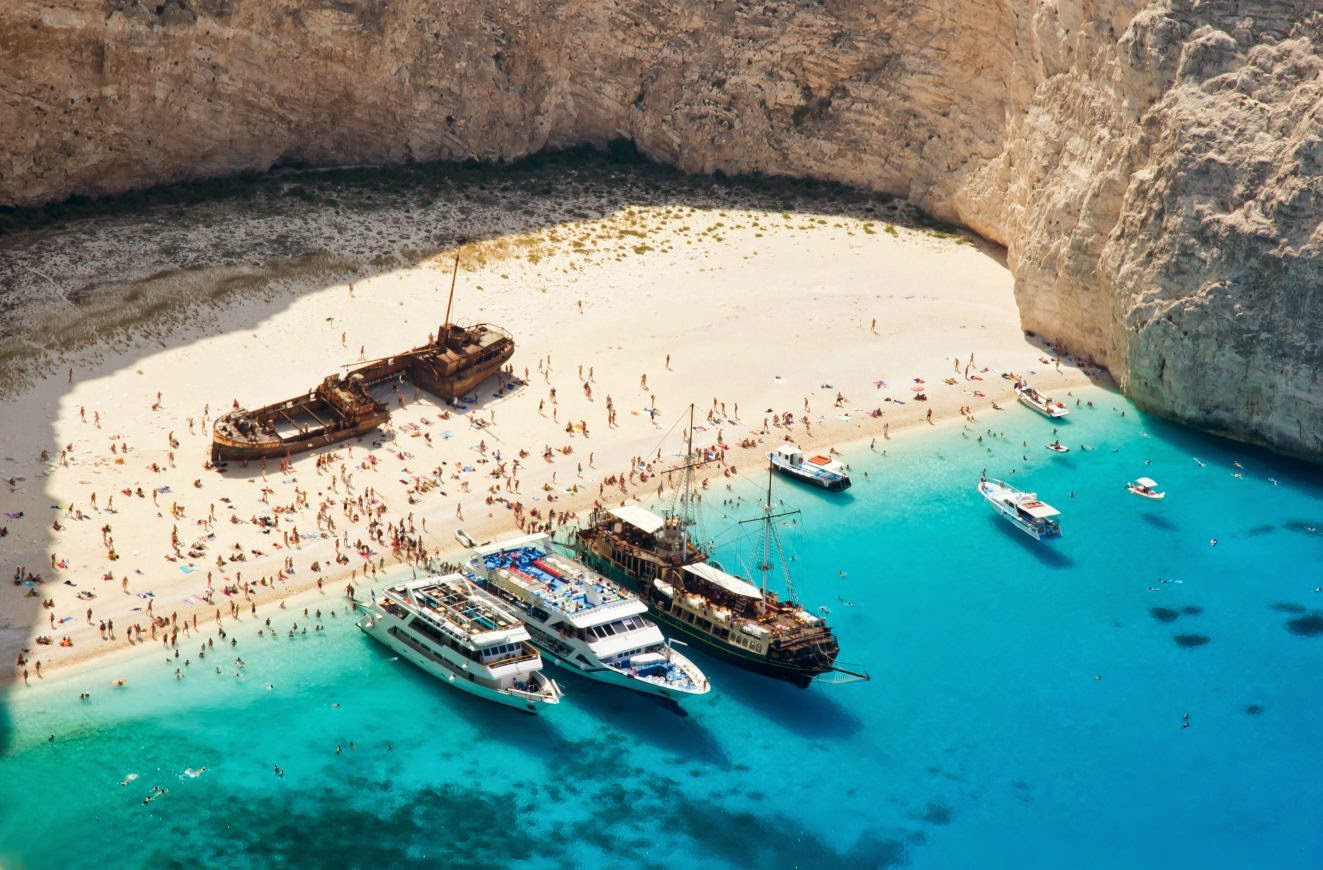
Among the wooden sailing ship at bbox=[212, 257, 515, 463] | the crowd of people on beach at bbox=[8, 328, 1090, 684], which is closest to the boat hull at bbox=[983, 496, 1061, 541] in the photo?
the crowd of people on beach at bbox=[8, 328, 1090, 684]

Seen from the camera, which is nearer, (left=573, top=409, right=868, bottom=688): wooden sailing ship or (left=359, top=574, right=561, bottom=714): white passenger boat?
(left=359, top=574, right=561, bottom=714): white passenger boat

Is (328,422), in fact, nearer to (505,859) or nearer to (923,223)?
(505,859)

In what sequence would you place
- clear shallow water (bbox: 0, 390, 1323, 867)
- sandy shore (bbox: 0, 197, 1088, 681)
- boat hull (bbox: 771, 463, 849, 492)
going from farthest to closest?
boat hull (bbox: 771, 463, 849, 492) → sandy shore (bbox: 0, 197, 1088, 681) → clear shallow water (bbox: 0, 390, 1323, 867)

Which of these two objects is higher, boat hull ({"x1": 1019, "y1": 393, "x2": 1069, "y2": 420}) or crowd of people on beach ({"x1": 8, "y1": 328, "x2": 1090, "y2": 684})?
boat hull ({"x1": 1019, "y1": 393, "x2": 1069, "y2": 420})

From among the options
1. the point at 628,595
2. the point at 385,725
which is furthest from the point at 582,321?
the point at 385,725

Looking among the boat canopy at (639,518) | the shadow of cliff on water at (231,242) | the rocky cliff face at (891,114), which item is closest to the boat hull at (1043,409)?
the rocky cliff face at (891,114)

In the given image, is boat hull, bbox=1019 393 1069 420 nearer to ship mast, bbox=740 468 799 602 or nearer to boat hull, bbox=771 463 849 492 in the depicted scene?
boat hull, bbox=771 463 849 492

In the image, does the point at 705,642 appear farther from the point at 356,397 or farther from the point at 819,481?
the point at 356,397
